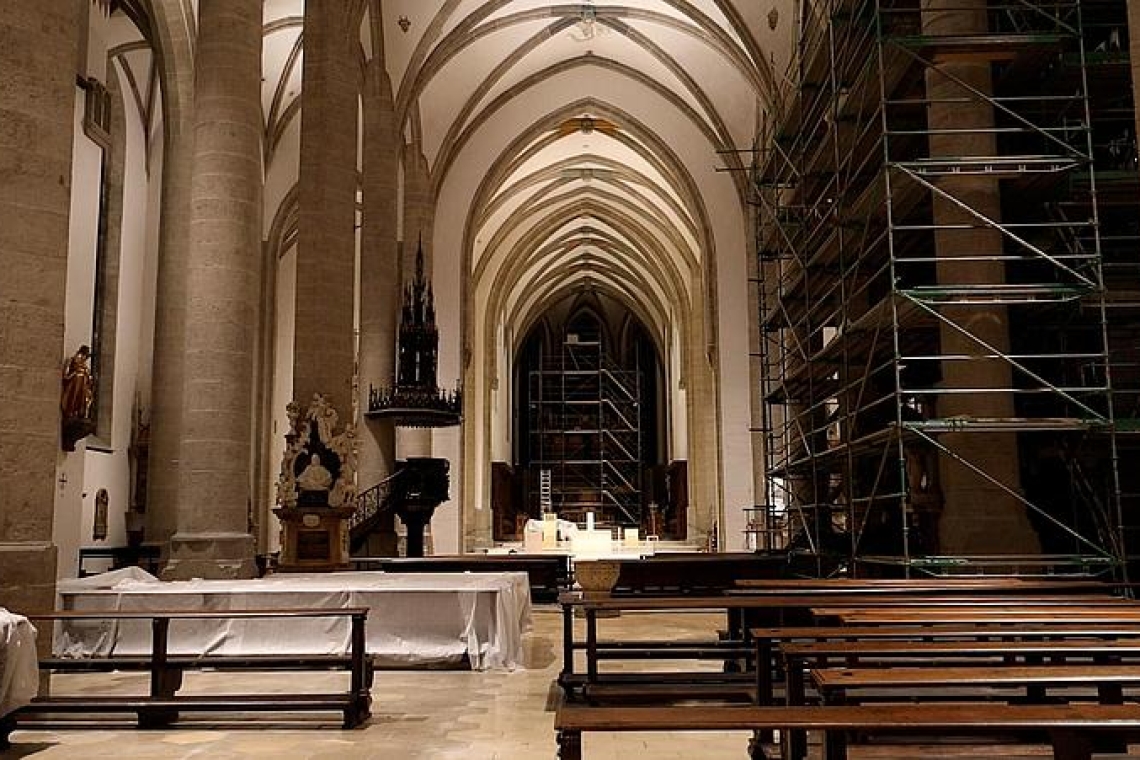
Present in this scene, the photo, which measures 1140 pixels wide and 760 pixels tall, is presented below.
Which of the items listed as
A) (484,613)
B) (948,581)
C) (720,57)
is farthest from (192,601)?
(720,57)

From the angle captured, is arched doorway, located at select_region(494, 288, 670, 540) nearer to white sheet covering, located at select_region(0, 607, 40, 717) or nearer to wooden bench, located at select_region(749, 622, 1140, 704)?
white sheet covering, located at select_region(0, 607, 40, 717)

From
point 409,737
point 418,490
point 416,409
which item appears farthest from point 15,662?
point 418,490

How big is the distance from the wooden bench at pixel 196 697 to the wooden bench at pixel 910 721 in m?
3.62

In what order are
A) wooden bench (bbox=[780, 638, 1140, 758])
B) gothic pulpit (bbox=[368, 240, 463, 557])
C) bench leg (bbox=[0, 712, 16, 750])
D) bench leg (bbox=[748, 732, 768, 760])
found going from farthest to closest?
gothic pulpit (bbox=[368, 240, 463, 557]), bench leg (bbox=[0, 712, 16, 750]), bench leg (bbox=[748, 732, 768, 760]), wooden bench (bbox=[780, 638, 1140, 758])

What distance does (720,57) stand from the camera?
21281 mm

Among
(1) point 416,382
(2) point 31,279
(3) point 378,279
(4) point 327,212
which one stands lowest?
(2) point 31,279

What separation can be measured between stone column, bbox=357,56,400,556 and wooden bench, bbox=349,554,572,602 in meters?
1.91

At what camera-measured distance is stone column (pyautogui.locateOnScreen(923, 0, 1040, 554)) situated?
340 inches

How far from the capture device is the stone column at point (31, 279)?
582 centimetres

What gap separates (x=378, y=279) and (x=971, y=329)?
33.9 ft

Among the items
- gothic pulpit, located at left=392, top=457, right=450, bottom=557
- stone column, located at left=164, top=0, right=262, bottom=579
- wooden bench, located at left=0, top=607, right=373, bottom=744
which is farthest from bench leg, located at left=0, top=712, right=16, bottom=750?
gothic pulpit, located at left=392, top=457, right=450, bottom=557

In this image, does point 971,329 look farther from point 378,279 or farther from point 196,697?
point 378,279

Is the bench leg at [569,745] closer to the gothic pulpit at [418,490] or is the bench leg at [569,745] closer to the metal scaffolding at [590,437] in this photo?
the gothic pulpit at [418,490]

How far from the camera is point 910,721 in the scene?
220 centimetres
